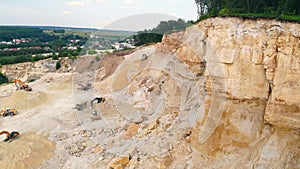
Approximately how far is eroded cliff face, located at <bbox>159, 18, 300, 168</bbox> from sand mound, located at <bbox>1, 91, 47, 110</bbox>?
17026 mm

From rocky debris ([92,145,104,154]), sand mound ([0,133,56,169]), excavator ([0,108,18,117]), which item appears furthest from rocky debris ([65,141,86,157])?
excavator ([0,108,18,117])

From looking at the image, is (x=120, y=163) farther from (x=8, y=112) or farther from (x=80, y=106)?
(x=8, y=112)

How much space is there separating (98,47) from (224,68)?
51.5 feet

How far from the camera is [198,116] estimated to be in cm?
976

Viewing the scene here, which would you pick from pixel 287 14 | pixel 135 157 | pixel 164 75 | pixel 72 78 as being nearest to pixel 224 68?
pixel 287 14

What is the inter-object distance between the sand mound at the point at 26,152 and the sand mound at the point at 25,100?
255 inches

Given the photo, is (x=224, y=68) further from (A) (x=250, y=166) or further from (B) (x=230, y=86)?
(A) (x=250, y=166)

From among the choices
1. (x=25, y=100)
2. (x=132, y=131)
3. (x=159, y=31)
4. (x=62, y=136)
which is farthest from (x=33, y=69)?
(x=132, y=131)

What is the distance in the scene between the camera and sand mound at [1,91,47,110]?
2211 cm

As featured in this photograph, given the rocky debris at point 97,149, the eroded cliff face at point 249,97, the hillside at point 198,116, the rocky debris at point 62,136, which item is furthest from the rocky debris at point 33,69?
the eroded cliff face at point 249,97

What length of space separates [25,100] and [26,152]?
9643 mm

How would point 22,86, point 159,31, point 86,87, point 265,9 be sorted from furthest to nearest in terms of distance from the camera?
point 22,86 < point 86,87 < point 159,31 < point 265,9

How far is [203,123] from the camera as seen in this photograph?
30.9 ft

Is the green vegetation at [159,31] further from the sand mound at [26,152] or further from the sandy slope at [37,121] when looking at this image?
the sand mound at [26,152]
